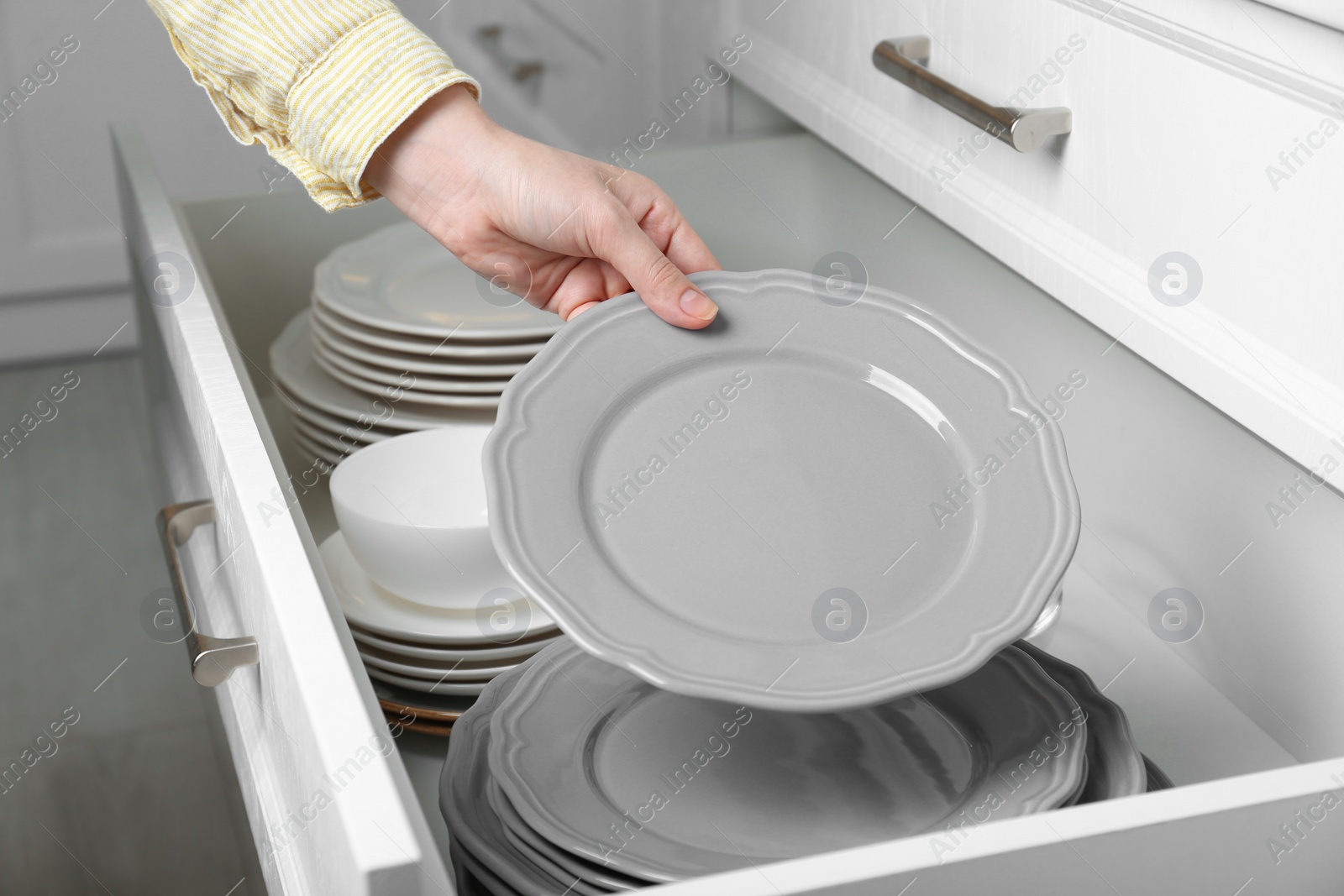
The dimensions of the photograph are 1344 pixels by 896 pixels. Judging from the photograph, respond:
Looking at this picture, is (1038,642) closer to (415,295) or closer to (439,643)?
(439,643)

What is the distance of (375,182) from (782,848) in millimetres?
543

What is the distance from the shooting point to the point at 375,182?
32.8 inches

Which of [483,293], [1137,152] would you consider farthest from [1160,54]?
[483,293]

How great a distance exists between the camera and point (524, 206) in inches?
29.8

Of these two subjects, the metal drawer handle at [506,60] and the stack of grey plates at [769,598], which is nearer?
the stack of grey plates at [769,598]

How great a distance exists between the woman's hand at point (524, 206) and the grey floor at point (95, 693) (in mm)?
573

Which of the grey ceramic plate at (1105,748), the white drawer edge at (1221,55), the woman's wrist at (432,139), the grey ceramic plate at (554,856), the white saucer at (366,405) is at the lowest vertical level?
the white saucer at (366,405)

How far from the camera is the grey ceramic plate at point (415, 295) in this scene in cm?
91

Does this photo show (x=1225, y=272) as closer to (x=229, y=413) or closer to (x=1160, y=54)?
(x=1160, y=54)

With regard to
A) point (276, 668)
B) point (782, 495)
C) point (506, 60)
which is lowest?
point (506, 60)

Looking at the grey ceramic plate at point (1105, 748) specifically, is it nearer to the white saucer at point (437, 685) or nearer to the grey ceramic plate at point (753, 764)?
the grey ceramic plate at point (753, 764)

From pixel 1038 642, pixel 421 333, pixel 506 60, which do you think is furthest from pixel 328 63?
pixel 506 60

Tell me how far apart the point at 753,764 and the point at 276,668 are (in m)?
0.22

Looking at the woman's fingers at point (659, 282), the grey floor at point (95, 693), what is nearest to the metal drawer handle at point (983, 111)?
the woman's fingers at point (659, 282)
